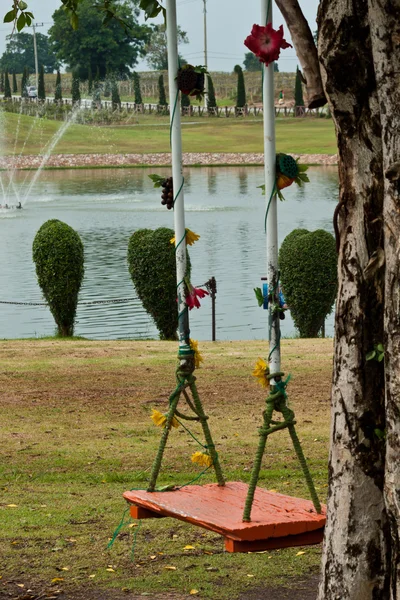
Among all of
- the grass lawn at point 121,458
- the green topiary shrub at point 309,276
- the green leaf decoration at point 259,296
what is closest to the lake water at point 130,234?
the green topiary shrub at point 309,276

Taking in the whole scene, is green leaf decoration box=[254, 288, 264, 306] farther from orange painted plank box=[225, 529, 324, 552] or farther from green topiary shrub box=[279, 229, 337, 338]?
green topiary shrub box=[279, 229, 337, 338]

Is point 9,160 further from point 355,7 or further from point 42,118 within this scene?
point 355,7

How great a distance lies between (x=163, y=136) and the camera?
70.1 m

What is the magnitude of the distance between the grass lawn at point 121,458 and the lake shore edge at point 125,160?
4977 centimetres

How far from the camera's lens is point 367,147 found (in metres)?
3.96

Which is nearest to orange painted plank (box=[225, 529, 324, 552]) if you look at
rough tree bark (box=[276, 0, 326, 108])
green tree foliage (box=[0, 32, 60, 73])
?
rough tree bark (box=[276, 0, 326, 108])

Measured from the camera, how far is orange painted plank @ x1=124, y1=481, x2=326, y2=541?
416cm

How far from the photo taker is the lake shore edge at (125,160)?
6190 centimetres

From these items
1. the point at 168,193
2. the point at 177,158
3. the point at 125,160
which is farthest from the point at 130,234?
the point at 125,160

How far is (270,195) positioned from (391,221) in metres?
0.81

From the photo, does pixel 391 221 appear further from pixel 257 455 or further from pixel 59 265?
pixel 59 265

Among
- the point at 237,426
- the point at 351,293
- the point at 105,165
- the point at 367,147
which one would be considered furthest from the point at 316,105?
the point at 105,165

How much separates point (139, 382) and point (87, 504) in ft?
12.5

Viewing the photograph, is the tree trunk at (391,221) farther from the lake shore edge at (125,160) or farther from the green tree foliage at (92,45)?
the green tree foliage at (92,45)
